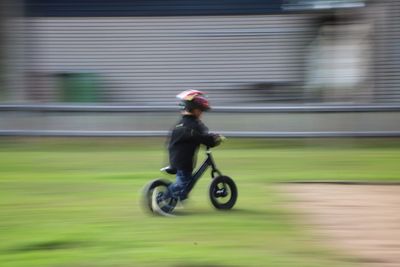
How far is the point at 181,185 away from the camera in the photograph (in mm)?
7570

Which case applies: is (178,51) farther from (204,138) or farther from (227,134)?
(204,138)

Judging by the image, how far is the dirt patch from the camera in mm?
6121

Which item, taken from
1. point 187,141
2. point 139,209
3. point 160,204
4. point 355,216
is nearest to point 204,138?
point 187,141

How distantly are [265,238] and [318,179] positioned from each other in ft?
12.0

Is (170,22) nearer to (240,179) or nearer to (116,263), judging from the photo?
(240,179)

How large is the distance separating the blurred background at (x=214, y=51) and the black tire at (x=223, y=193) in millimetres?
8488

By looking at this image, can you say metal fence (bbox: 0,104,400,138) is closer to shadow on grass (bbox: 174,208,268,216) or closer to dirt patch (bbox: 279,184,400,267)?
dirt patch (bbox: 279,184,400,267)

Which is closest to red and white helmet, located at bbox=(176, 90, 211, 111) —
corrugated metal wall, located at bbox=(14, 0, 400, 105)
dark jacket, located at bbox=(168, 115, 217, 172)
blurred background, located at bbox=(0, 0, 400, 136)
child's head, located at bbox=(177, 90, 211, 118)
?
child's head, located at bbox=(177, 90, 211, 118)

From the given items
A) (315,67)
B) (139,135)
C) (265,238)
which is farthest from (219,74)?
(265,238)

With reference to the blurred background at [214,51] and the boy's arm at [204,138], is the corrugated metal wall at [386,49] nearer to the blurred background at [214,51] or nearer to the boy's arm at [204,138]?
the blurred background at [214,51]

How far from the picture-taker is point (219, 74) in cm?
1706

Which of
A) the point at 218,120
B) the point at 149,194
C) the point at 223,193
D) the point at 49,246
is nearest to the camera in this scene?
the point at 49,246

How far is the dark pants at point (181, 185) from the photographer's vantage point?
7.56m

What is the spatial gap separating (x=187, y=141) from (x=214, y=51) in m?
9.85
